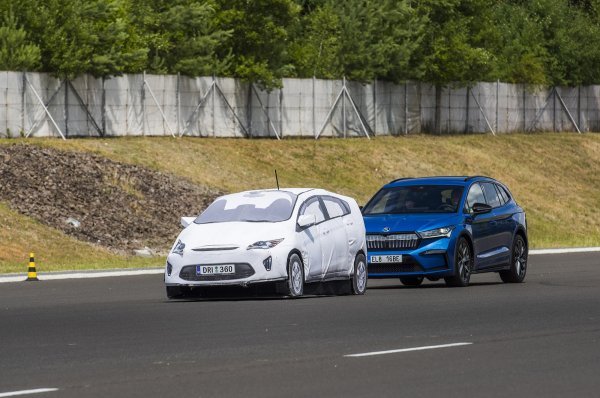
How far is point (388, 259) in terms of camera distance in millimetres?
24391

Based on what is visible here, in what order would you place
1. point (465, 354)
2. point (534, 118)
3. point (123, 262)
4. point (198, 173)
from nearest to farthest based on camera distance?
point (465, 354) → point (123, 262) → point (198, 173) → point (534, 118)

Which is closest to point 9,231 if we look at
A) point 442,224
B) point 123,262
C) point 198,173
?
point 123,262

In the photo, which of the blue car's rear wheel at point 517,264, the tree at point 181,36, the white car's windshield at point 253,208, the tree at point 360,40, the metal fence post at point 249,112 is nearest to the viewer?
the white car's windshield at point 253,208

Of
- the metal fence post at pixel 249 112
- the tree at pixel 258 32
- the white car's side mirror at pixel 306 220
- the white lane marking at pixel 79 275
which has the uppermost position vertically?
the tree at pixel 258 32

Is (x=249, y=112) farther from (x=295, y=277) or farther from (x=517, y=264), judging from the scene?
(x=295, y=277)

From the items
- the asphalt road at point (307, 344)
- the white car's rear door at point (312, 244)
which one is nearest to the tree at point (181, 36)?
the asphalt road at point (307, 344)

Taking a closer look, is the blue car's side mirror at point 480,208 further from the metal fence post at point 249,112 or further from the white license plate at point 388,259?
the metal fence post at point 249,112

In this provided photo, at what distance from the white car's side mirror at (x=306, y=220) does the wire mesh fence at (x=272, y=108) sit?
2754 centimetres

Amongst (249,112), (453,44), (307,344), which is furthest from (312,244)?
(453,44)

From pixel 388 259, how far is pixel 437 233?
85 cm

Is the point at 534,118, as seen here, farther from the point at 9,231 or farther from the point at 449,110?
the point at 9,231

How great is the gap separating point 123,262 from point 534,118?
142 ft

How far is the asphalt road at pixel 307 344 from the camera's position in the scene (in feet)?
37.2

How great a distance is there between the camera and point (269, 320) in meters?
17.5
